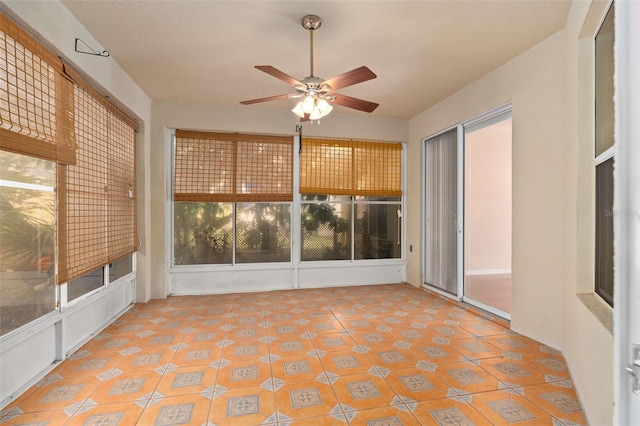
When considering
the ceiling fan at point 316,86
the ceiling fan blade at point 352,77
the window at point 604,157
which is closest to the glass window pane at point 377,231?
the ceiling fan at point 316,86

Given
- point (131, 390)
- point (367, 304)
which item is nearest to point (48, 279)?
point (131, 390)

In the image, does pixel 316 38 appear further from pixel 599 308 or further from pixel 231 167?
pixel 599 308

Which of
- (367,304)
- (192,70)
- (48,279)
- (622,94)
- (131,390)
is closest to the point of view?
(622,94)

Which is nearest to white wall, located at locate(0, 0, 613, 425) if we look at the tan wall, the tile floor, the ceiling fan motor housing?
the tile floor

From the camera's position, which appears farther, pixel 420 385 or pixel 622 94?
pixel 420 385

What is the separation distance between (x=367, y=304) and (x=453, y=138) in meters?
2.69

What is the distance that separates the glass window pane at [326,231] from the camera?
545cm

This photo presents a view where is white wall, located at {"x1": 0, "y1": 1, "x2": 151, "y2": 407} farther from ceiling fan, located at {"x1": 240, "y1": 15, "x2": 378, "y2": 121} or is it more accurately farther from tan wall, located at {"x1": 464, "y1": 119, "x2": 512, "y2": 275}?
tan wall, located at {"x1": 464, "y1": 119, "x2": 512, "y2": 275}

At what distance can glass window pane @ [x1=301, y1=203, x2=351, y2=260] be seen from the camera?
5445 mm

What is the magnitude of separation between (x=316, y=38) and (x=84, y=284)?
3439 millimetres

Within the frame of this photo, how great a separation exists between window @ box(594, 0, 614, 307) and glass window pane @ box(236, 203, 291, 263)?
402cm

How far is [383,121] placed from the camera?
18.1ft

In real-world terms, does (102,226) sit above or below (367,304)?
above

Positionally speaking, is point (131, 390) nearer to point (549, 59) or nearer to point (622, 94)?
point (622, 94)
